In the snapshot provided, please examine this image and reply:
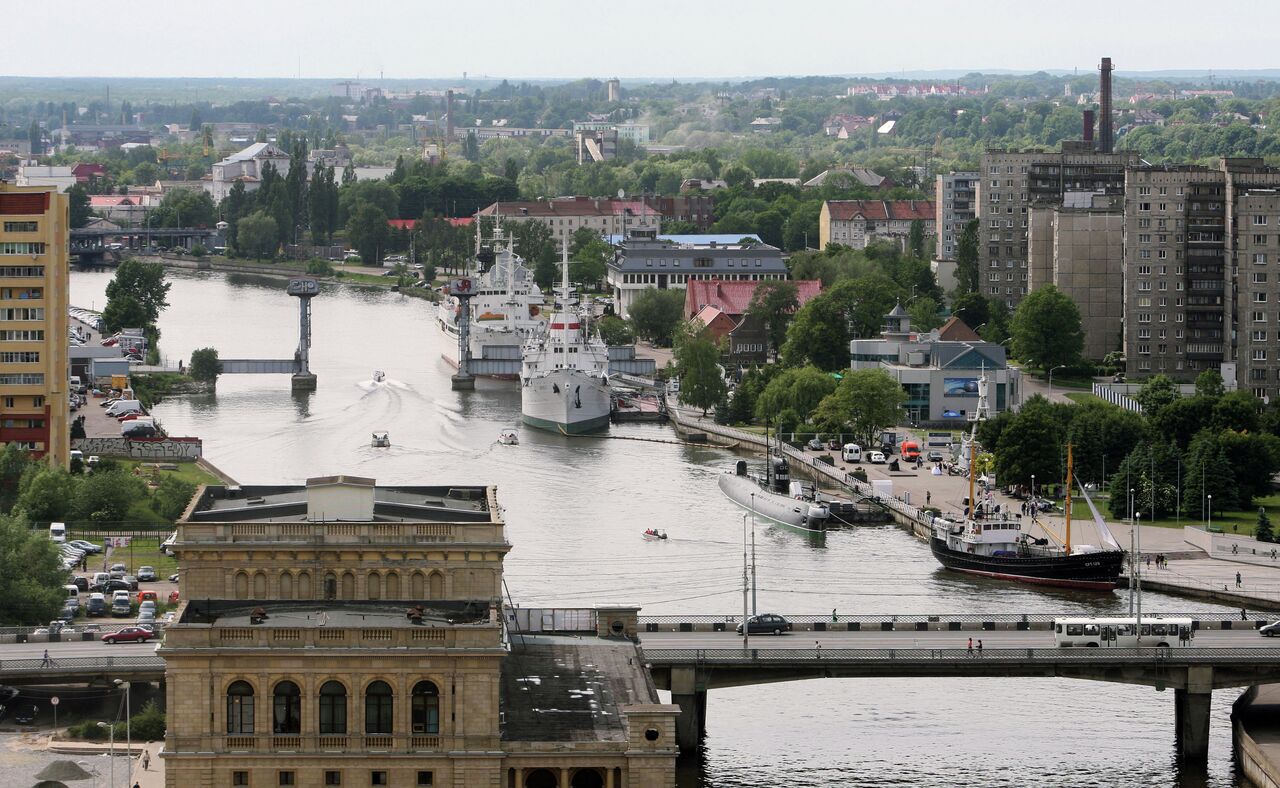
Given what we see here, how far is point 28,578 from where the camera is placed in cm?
5275

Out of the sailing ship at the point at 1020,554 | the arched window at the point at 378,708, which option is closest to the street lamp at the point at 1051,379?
the sailing ship at the point at 1020,554

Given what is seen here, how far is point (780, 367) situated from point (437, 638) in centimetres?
6064

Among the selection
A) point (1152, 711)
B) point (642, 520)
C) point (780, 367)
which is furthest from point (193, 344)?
point (1152, 711)

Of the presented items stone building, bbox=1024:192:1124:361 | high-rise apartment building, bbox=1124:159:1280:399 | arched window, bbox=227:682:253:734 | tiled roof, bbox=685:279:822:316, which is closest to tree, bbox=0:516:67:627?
arched window, bbox=227:682:253:734

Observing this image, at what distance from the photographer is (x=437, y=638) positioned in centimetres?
3703

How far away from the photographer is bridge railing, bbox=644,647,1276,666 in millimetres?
46688

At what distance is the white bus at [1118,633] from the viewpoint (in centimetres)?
4838

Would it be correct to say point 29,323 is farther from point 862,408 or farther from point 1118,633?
point 1118,633

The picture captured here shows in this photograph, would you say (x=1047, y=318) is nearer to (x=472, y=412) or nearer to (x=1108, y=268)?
(x=1108, y=268)

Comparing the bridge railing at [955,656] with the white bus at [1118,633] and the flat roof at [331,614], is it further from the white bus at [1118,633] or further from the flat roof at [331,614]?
the flat roof at [331,614]

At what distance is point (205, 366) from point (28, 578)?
48.2 m

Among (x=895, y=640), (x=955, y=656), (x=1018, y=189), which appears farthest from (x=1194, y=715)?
(x=1018, y=189)

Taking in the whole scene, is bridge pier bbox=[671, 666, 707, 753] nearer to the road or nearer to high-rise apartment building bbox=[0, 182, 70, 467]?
the road

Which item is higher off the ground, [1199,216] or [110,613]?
[1199,216]
